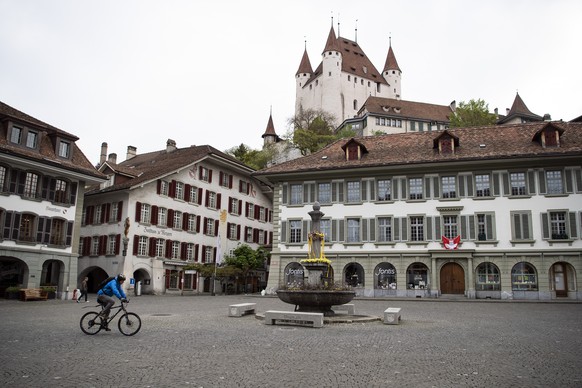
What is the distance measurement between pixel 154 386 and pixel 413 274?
98.2ft

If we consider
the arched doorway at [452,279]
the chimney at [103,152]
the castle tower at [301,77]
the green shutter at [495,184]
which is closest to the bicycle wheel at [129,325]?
the arched doorway at [452,279]

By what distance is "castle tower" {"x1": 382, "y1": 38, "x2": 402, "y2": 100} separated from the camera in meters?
116

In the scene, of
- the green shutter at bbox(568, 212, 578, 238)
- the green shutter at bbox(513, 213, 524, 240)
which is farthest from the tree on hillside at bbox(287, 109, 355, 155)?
the green shutter at bbox(568, 212, 578, 238)

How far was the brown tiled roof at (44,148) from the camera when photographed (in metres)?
30.1

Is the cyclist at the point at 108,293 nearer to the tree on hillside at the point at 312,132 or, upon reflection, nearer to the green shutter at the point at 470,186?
the green shutter at the point at 470,186

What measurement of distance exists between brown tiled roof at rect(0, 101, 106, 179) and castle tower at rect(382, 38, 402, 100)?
294 ft

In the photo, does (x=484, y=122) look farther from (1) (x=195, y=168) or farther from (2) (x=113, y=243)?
(2) (x=113, y=243)

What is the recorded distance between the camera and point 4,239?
97.0 ft

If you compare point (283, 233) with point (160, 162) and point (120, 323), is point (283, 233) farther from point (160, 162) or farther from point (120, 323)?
point (120, 323)

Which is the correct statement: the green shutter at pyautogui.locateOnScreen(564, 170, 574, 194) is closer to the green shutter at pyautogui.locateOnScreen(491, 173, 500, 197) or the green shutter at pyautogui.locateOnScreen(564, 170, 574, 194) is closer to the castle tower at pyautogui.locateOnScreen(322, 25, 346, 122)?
the green shutter at pyautogui.locateOnScreen(491, 173, 500, 197)

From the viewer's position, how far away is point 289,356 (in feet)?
33.3

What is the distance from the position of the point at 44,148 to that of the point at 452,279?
2696 cm

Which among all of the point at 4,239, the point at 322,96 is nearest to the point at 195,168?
the point at 4,239

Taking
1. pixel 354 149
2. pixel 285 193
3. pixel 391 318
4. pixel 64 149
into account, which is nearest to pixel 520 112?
pixel 354 149
